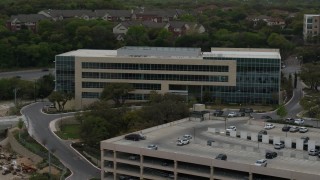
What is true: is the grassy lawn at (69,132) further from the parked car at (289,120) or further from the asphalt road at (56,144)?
the parked car at (289,120)

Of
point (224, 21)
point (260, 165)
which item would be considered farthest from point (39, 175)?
point (224, 21)

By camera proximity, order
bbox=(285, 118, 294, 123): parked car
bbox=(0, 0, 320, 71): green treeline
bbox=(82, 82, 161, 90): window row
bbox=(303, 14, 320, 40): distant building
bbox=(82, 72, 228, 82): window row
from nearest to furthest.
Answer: bbox=(285, 118, 294, 123): parked car, bbox=(82, 72, 228, 82): window row, bbox=(82, 82, 161, 90): window row, bbox=(0, 0, 320, 71): green treeline, bbox=(303, 14, 320, 40): distant building

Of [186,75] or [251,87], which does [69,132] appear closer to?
[186,75]

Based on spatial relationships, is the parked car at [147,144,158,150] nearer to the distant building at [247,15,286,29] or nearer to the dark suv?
the dark suv

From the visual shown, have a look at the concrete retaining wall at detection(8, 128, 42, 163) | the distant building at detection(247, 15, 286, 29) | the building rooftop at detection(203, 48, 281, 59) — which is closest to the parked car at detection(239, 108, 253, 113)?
the building rooftop at detection(203, 48, 281, 59)

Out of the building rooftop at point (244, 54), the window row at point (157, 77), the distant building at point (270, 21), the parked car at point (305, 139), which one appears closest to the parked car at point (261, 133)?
the parked car at point (305, 139)

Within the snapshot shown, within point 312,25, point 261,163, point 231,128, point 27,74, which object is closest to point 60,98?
point 231,128
